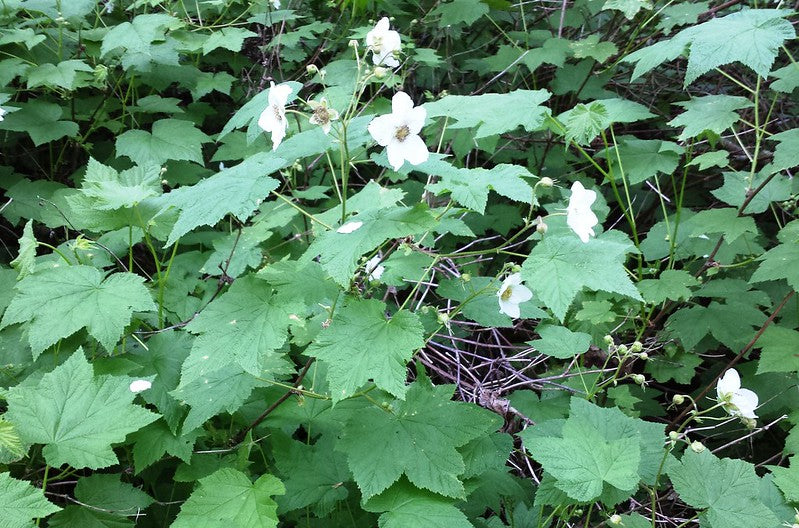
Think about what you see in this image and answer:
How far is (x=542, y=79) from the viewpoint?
10.8ft

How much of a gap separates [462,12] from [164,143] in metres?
1.57

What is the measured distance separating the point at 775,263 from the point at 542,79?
1759mm

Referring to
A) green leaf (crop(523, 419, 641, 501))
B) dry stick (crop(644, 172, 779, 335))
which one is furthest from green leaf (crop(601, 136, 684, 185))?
green leaf (crop(523, 419, 641, 501))

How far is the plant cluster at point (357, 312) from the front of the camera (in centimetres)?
127

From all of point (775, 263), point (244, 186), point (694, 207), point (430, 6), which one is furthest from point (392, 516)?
point (430, 6)

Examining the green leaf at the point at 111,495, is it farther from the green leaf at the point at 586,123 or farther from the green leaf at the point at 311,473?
the green leaf at the point at 586,123

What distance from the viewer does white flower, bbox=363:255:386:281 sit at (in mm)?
1415

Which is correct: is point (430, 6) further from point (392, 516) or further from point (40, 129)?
point (392, 516)

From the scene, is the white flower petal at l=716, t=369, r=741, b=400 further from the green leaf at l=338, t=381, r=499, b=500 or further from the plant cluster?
the green leaf at l=338, t=381, r=499, b=500

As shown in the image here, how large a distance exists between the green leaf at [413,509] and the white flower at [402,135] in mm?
712

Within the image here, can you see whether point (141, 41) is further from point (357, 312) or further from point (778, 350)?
point (778, 350)

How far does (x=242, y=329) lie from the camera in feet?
4.18

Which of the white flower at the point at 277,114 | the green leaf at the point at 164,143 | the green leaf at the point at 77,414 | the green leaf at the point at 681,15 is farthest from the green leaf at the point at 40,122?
the green leaf at the point at 681,15

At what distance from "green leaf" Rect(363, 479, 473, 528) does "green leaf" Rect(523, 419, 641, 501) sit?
23 cm
